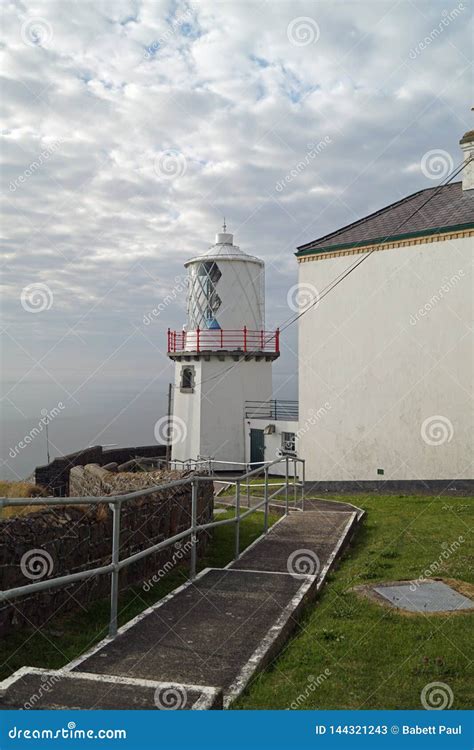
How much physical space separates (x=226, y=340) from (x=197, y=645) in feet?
67.2

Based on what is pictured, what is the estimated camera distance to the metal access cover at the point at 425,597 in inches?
225

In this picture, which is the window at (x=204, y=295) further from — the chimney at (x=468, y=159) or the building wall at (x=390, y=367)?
the chimney at (x=468, y=159)

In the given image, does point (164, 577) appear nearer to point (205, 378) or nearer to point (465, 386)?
point (465, 386)

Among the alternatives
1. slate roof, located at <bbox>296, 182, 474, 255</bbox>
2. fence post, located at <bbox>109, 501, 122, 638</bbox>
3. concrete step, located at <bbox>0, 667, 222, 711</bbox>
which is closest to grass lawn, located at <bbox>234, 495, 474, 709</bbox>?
concrete step, located at <bbox>0, 667, 222, 711</bbox>

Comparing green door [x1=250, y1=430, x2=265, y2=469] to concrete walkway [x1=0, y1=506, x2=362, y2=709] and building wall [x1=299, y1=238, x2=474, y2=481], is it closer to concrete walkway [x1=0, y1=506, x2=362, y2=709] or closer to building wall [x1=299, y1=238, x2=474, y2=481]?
building wall [x1=299, y1=238, x2=474, y2=481]

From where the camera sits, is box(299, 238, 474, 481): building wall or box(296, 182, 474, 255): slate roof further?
box(296, 182, 474, 255): slate roof

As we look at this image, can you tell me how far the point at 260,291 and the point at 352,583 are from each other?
20.3m

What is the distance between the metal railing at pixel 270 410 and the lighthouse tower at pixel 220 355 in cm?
28

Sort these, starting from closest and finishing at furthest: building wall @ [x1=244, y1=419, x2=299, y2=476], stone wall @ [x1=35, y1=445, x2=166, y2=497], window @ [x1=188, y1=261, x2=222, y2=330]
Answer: stone wall @ [x1=35, y1=445, x2=166, y2=497] → building wall @ [x1=244, y1=419, x2=299, y2=476] → window @ [x1=188, y1=261, x2=222, y2=330]

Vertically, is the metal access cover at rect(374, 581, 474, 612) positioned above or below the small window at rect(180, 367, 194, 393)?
below

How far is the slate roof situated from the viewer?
14969 mm

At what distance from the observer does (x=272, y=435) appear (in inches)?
955

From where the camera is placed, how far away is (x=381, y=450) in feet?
52.0

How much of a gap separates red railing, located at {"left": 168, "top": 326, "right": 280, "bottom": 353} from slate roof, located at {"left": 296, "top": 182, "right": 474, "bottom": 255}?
7.73 m
